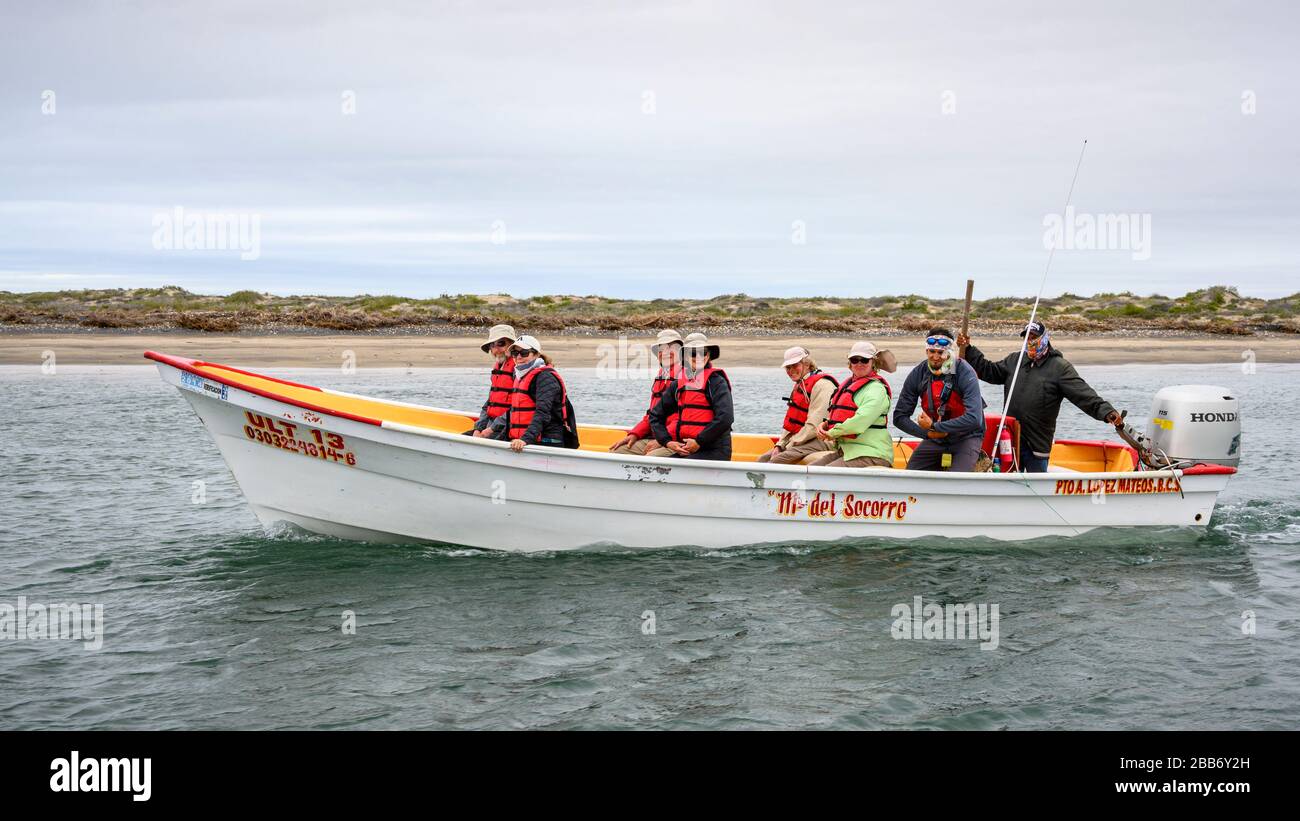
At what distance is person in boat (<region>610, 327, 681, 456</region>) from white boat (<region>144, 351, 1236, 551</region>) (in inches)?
33.8

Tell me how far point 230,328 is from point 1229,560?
3017 centimetres

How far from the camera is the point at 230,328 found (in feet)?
110

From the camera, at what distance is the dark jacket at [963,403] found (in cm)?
966

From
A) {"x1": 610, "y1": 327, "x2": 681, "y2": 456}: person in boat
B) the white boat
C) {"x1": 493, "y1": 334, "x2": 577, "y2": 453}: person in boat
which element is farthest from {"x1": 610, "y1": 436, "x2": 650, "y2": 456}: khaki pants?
the white boat

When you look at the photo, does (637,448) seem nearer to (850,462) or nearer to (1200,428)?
(850,462)

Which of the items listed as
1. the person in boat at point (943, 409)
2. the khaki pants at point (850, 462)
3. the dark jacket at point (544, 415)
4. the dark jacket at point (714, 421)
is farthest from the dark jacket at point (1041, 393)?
the dark jacket at point (544, 415)

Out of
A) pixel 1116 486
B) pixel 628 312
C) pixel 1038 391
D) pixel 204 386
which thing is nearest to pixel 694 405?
pixel 1038 391

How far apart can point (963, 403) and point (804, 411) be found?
1523 mm

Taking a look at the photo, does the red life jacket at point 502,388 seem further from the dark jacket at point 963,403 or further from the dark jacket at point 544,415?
the dark jacket at point 963,403

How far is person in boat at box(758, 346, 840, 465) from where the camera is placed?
10.1 m

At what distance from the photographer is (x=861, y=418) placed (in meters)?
9.81

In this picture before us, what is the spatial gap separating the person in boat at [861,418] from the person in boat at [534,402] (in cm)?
243

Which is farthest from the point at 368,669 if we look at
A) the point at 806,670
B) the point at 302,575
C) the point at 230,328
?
the point at 230,328
